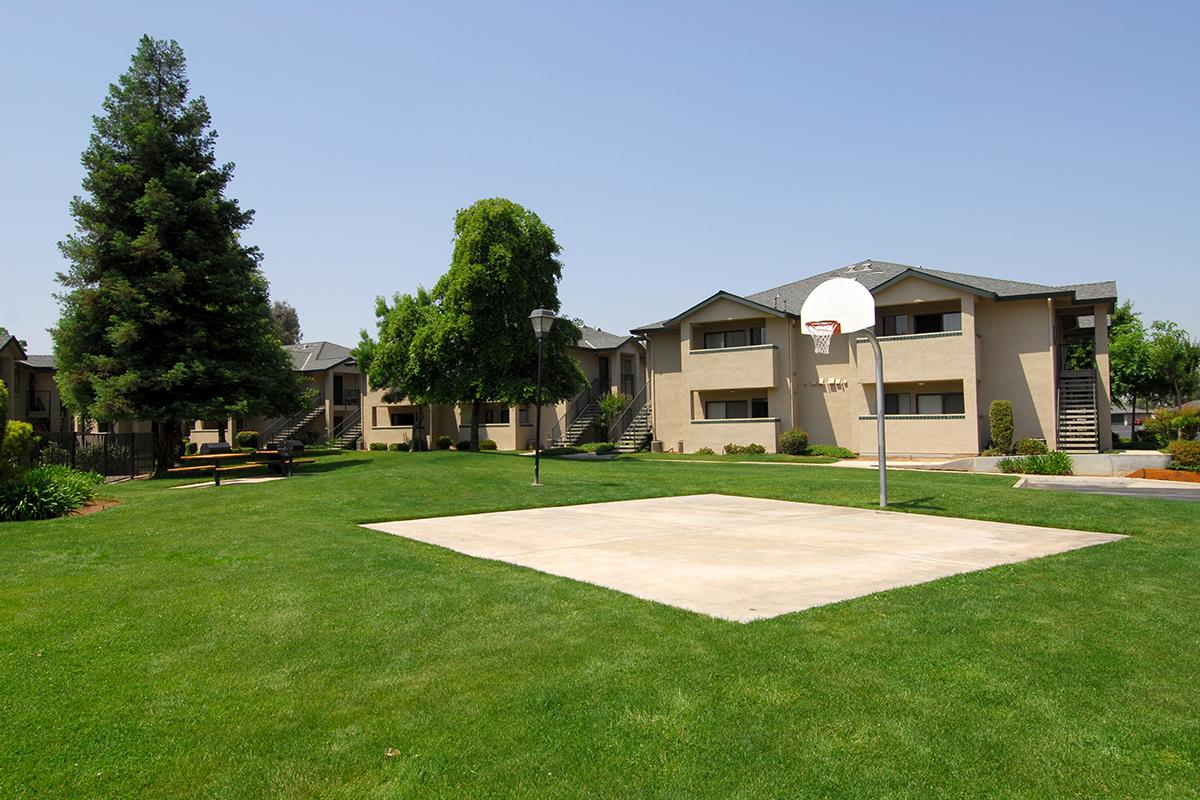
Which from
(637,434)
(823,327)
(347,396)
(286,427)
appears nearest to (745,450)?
(637,434)

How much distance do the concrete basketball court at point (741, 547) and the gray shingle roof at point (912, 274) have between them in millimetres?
19740

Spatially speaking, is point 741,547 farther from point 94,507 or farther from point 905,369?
point 905,369

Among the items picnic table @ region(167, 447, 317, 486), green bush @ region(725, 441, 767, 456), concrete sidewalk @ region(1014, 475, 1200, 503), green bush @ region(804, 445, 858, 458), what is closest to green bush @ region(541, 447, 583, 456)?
green bush @ region(725, 441, 767, 456)

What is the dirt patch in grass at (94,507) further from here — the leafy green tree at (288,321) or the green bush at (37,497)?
the leafy green tree at (288,321)

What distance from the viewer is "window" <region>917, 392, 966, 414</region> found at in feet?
102

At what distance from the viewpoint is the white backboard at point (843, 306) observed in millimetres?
15133

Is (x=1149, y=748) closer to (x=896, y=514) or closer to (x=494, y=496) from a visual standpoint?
(x=896, y=514)

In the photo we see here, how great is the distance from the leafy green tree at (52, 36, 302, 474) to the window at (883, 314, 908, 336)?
24.3 m

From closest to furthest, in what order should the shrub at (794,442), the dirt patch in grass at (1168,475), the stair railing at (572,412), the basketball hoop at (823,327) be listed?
the basketball hoop at (823,327) < the dirt patch in grass at (1168,475) < the shrub at (794,442) < the stair railing at (572,412)

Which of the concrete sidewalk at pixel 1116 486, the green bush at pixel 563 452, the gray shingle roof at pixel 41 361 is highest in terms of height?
the gray shingle roof at pixel 41 361

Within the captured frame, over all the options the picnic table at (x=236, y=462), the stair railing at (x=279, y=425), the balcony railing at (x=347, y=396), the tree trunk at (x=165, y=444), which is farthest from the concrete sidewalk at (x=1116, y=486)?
the stair railing at (x=279, y=425)

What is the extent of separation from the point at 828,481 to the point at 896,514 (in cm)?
535

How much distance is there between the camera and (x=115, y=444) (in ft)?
85.0

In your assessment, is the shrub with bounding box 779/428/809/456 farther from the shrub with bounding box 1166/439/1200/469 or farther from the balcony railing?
the balcony railing
